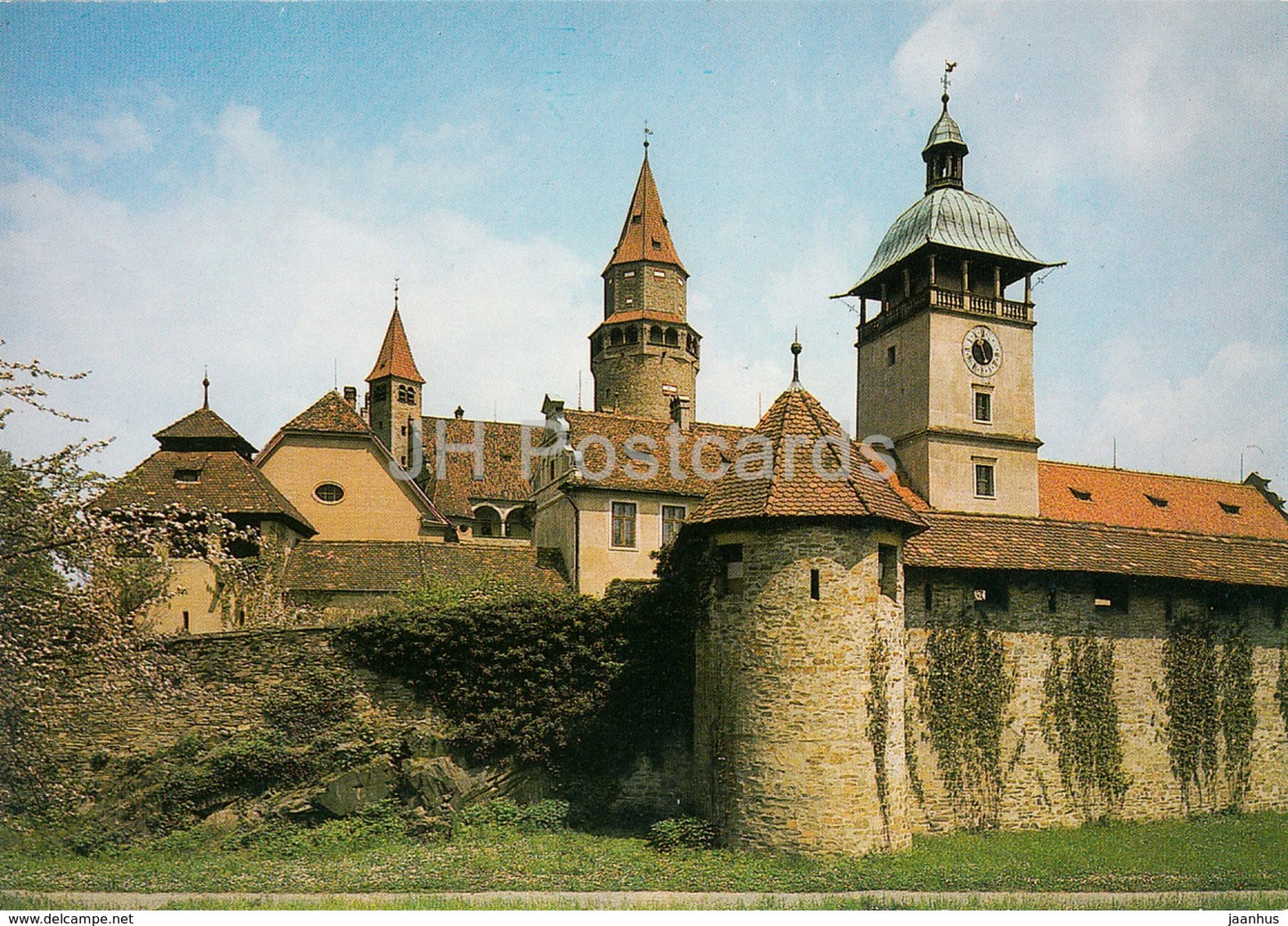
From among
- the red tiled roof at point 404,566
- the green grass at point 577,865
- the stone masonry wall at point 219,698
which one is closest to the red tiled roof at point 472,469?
the red tiled roof at point 404,566

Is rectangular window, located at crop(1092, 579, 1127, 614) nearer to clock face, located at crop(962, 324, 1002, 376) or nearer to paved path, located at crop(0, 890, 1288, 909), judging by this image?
paved path, located at crop(0, 890, 1288, 909)

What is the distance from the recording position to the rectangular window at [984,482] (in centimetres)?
3891

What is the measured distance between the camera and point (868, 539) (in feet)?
68.9

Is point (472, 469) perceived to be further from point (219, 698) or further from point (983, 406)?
point (219, 698)

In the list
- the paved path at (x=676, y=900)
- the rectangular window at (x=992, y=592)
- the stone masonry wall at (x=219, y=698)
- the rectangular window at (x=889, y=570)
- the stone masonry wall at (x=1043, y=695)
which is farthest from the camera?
the rectangular window at (x=992, y=592)

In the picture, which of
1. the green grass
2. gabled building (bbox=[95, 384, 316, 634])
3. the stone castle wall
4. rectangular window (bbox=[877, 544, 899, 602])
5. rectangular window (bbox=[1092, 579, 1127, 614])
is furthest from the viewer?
gabled building (bbox=[95, 384, 316, 634])

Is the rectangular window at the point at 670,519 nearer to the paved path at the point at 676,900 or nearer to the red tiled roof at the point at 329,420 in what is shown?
the red tiled roof at the point at 329,420

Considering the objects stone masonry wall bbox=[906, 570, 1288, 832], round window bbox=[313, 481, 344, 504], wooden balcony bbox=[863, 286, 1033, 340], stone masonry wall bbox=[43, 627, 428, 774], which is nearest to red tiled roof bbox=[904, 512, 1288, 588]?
stone masonry wall bbox=[906, 570, 1288, 832]

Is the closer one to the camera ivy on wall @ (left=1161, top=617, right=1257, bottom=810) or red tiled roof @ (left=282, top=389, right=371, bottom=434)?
ivy on wall @ (left=1161, top=617, right=1257, bottom=810)

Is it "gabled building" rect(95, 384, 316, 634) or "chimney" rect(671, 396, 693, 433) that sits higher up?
"chimney" rect(671, 396, 693, 433)

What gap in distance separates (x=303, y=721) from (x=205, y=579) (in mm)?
8050

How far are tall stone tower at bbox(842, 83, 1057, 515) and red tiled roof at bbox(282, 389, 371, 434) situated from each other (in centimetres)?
1851

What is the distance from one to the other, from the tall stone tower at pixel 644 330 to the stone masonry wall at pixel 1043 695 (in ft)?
118

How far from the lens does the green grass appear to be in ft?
57.2
